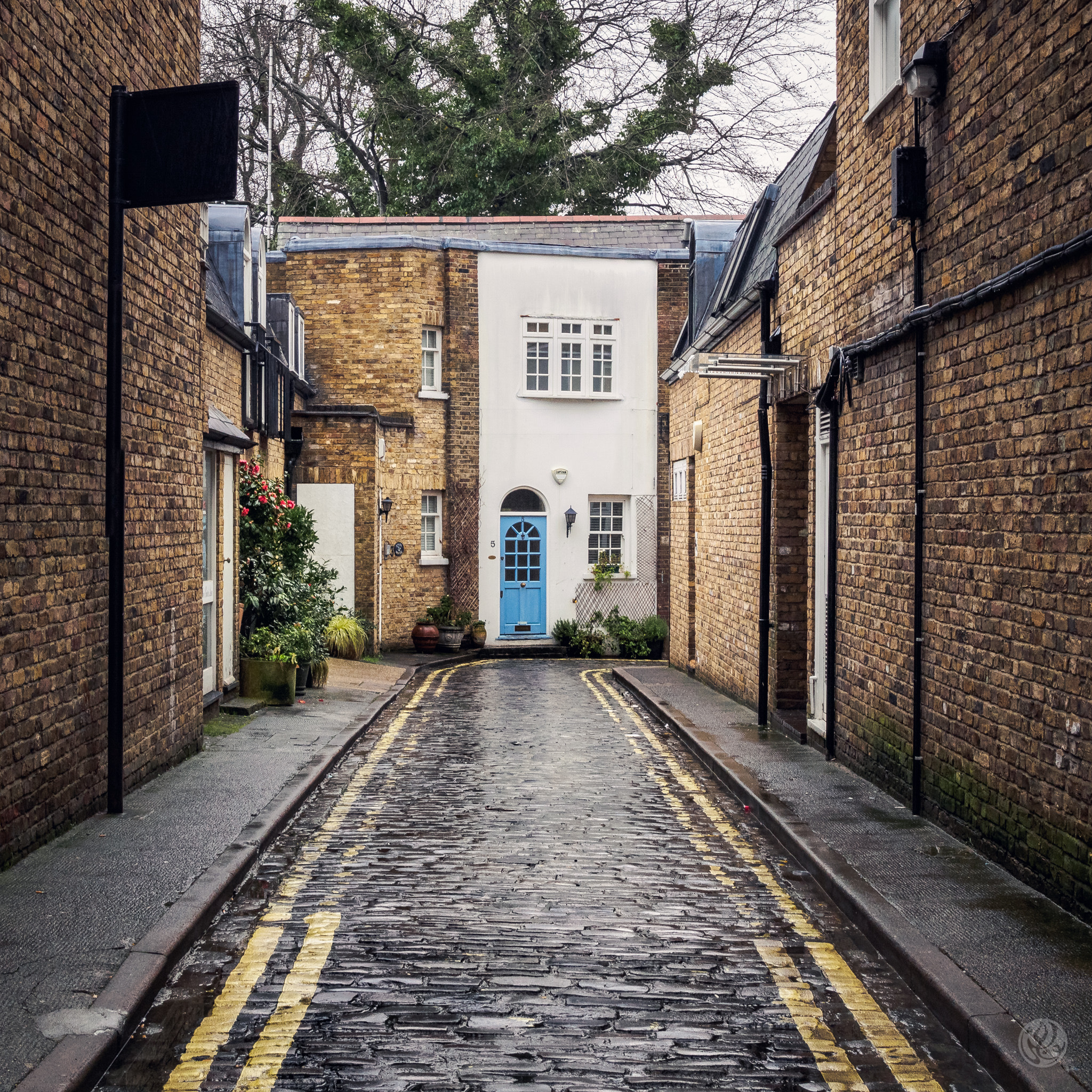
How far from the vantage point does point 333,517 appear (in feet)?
74.8

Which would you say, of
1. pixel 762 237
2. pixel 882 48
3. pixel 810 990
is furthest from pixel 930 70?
pixel 762 237

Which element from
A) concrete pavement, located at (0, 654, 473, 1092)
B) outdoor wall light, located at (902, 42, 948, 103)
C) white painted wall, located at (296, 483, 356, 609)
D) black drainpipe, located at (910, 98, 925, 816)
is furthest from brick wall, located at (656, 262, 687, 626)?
outdoor wall light, located at (902, 42, 948, 103)

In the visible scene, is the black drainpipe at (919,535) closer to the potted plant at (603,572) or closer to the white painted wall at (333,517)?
the white painted wall at (333,517)

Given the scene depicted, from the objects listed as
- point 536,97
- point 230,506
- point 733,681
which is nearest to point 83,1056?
point 230,506

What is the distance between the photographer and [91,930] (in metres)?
5.57

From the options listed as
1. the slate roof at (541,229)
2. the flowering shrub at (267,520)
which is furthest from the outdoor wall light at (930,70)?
the slate roof at (541,229)

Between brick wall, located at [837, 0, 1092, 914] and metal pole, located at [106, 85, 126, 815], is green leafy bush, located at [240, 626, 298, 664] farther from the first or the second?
brick wall, located at [837, 0, 1092, 914]

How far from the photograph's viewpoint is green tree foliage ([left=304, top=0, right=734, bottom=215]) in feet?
112

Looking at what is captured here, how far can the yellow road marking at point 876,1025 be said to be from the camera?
4.34m

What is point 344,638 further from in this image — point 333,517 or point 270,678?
point 270,678

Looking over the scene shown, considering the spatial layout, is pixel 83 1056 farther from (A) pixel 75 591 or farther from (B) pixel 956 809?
(B) pixel 956 809

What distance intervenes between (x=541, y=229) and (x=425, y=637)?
11.0m

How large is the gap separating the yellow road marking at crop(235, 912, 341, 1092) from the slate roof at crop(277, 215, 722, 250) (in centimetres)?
2522

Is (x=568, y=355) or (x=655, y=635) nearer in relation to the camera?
(x=655, y=635)
